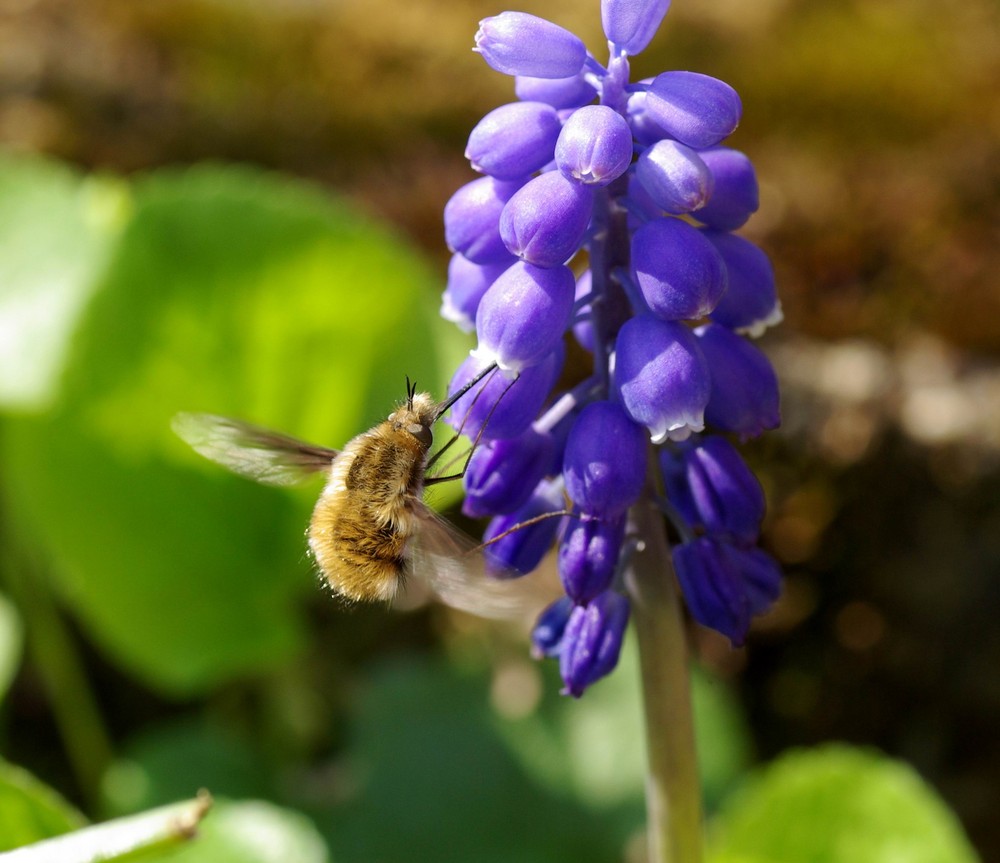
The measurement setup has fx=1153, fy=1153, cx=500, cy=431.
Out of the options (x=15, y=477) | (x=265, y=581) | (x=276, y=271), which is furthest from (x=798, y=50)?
(x=15, y=477)

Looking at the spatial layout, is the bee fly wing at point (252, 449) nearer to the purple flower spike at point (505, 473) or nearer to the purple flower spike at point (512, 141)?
the purple flower spike at point (505, 473)

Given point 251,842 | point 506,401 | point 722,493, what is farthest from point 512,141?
point 251,842

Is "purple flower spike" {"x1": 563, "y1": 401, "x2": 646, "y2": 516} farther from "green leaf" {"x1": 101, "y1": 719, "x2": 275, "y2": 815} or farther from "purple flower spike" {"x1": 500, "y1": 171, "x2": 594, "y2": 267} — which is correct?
"green leaf" {"x1": 101, "y1": 719, "x2": 275, "y2": 815}

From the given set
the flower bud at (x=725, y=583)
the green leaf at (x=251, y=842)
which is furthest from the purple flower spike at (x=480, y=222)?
the green leaf at (x=251, y=842)

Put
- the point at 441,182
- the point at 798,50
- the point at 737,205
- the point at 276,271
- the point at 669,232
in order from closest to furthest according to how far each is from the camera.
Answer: the point at 669,232
the point at 737,205
the point at 276,271
the point at 441,182
the point at 798,50

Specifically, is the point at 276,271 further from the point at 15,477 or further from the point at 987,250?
the point at 987,250

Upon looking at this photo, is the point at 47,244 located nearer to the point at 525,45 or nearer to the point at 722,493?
the point at 525,45
